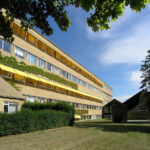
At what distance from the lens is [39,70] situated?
28.7 meters

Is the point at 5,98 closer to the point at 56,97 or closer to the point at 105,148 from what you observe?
the point at 105,148

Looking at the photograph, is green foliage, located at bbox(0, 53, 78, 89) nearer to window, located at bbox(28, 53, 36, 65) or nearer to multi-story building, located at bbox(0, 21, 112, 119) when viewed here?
multi-story building, located at bbox(0, 21, 112, 119)

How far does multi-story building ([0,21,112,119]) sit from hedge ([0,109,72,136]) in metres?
3.37

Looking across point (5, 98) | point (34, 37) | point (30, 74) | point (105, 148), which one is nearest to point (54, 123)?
point (5, 98)

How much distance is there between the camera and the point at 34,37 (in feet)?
93.5

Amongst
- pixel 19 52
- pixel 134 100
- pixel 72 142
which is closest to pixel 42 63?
pixel 19 52

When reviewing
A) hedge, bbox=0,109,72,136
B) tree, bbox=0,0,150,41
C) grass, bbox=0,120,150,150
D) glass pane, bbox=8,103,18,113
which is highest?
tree, bbox=0,0,150,41

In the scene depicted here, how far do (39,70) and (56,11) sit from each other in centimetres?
2266

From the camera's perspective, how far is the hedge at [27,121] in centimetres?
1442

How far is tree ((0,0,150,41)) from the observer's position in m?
5.47

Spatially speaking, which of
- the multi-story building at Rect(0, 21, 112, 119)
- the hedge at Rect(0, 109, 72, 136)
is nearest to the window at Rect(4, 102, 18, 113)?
the multi-story building at Rect(0, 21, 112, 119)

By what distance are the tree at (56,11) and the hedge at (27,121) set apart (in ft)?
31.2

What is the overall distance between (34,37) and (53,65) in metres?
7.05

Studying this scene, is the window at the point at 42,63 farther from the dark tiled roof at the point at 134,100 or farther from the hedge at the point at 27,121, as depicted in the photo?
the dark tiled roof at the point at 134,100
